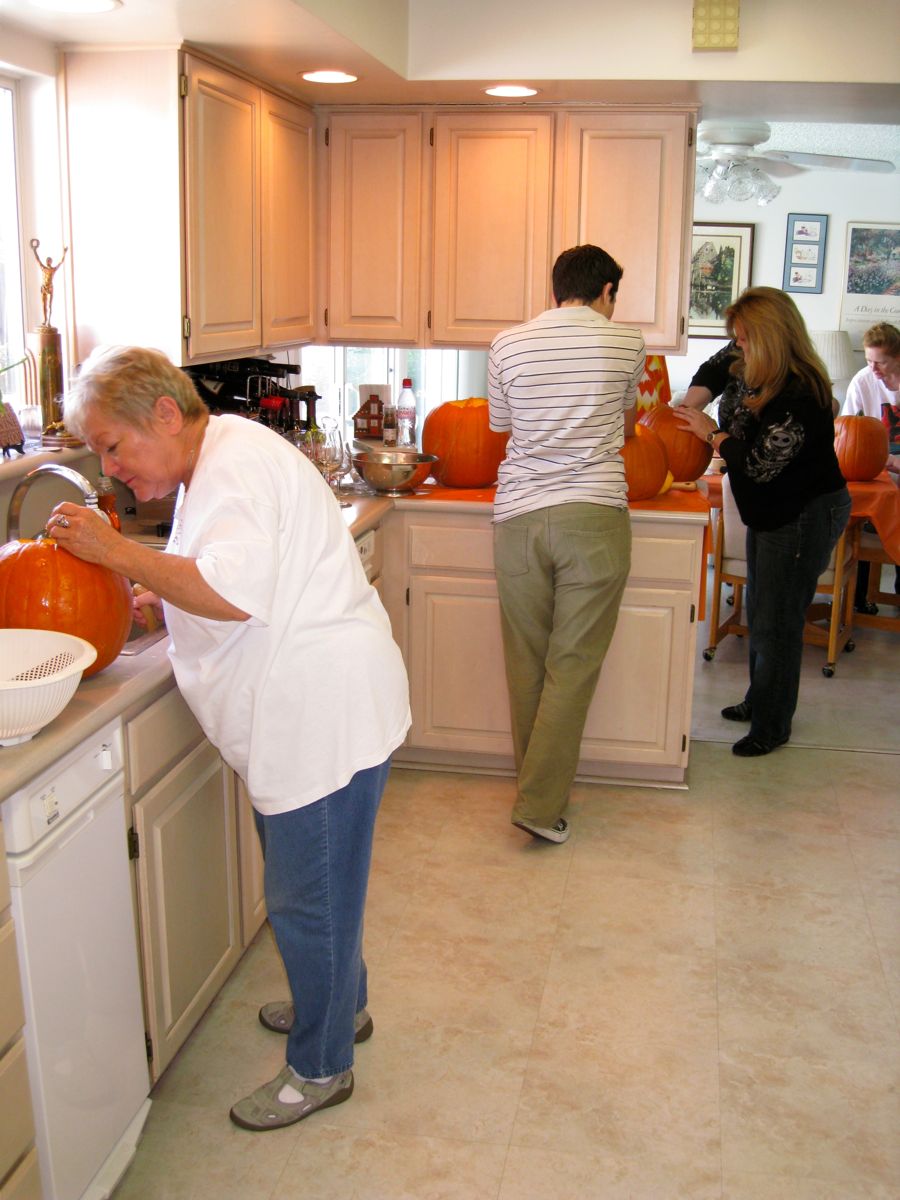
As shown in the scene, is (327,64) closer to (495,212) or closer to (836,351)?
(495,212)

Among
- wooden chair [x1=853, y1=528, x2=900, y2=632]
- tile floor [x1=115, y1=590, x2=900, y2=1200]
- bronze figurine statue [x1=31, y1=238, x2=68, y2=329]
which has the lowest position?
tile floor [x1=115, y1=590, x2=900, y2=1200]

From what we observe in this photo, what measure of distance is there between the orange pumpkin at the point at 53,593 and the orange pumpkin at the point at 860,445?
371 cm

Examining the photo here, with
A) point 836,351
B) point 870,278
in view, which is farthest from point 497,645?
point 870,278

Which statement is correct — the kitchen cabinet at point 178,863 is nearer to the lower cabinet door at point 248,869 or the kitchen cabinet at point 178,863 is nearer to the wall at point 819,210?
the lower cabinet door at point 248,869

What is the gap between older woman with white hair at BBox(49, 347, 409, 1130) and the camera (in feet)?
5.84

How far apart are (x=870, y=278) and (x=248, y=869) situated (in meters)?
6.99

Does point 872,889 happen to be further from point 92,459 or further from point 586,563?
point 92,459

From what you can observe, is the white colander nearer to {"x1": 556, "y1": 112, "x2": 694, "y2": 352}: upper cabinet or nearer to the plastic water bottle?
the plastic water bottle

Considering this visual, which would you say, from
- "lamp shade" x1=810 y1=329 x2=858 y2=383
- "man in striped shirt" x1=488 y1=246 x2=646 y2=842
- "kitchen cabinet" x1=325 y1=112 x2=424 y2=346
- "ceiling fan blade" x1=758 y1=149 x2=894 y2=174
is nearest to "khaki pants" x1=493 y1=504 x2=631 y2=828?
"man in striped shirt" x1=488 y1=246 x2=646 y2=842

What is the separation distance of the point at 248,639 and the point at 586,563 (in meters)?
1.45

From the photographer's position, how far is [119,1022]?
6.40 feet

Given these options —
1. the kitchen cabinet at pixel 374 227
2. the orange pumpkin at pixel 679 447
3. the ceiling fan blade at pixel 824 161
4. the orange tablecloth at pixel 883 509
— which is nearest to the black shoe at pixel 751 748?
the orange pumpkin at pixel 679 447

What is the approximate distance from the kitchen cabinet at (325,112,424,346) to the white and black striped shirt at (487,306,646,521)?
772mm

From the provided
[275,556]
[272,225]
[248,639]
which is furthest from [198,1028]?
[272,225]
